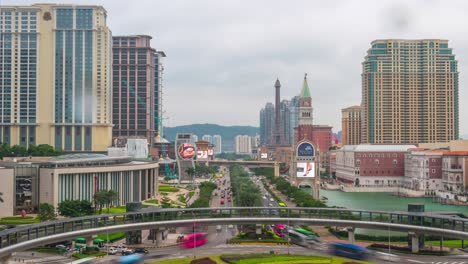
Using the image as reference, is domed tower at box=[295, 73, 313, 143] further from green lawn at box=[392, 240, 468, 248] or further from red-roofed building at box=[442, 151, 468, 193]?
green lawn at box=[392, 240, 468, 248]

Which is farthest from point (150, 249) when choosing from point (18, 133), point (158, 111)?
point (158, 111)

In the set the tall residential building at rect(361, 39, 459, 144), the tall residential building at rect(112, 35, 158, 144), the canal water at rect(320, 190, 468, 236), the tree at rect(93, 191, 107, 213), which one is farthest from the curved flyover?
the tall residential building at rect(112, 35, 158, 144)

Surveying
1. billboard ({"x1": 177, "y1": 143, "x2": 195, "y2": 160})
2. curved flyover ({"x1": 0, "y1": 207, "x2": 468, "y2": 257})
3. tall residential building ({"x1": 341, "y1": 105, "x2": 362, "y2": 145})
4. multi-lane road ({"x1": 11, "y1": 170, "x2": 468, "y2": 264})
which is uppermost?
tall residential building ({"x1": 341, "y1": 105, "x2": 362, "y2": 145})

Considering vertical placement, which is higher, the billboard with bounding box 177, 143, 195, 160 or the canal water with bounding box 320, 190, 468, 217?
the billboard with bounding box 177, 143, 195, 160

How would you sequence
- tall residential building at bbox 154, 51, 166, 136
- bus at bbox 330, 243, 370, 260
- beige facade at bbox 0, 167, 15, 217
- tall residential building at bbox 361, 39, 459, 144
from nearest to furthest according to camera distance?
bus at bbox 330, 243, 370, 260 < beige facade at bbox 0, 167, 15, 217 < tall residential building at bbox 361, 39, 459, 144 < tall residential building at bbox 154, 51, 166, 136

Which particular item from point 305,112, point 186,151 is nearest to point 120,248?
point 186,151

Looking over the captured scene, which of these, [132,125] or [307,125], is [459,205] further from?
[132,125]
